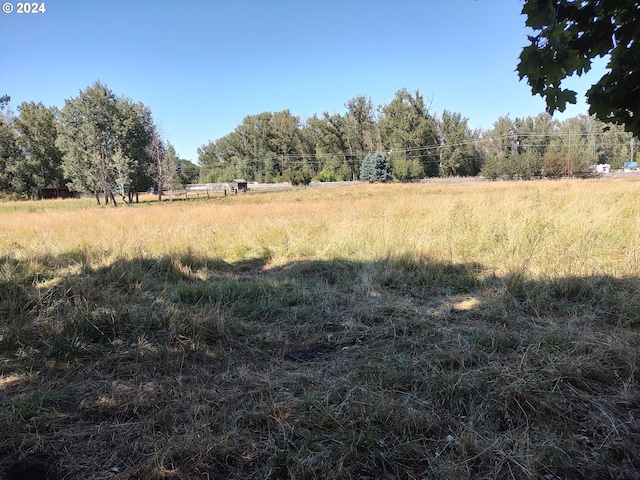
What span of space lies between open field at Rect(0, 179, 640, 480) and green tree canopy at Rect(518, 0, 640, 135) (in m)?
1.88

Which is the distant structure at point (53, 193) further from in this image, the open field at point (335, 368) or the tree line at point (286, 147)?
the open field at point (335, 368)

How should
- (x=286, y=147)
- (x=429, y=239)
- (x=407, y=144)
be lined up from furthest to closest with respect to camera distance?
(x=286, y=147) < (x=407, y=144) < (x=429, y=239)

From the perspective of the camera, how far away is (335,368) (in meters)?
3.25

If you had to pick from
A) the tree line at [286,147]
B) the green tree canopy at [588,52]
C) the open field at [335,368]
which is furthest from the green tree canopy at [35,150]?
the green tree canopy at [588,52]

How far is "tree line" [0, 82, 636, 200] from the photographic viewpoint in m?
39.7

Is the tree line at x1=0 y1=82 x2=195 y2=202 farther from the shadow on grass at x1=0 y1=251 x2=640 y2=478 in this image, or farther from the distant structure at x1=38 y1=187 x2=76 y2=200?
the shadow on grass at x1=0 y1=251 x2=640 y2=478

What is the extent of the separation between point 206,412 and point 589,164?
3092 inches

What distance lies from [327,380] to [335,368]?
0.82 ft

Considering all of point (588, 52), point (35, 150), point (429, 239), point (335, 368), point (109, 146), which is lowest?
point (335, 368)

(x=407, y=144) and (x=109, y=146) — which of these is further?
(x=407, y=144)

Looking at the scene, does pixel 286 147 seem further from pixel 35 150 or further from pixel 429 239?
pixel 429 239

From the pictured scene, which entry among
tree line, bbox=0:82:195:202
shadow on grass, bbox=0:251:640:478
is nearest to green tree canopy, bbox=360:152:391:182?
tree line, bbox=0:82:195:202

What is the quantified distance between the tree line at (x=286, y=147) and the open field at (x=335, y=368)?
126 ft

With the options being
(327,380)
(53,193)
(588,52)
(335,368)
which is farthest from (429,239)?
(53,193)
